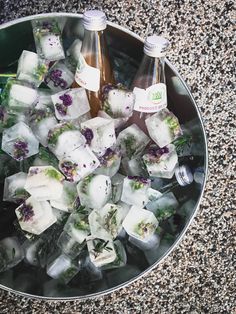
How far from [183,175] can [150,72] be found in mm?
179

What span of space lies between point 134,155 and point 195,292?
1.34 ft

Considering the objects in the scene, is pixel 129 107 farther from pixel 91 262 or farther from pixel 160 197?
pixel 91 262

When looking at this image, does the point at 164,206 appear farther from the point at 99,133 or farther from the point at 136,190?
the point at 99,133

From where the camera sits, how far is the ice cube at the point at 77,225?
2.80 feet

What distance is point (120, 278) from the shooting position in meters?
0.90

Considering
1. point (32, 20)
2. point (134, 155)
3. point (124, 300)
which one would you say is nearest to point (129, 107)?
point (134, 155)

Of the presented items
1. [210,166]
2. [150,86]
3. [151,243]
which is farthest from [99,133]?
[210,166]

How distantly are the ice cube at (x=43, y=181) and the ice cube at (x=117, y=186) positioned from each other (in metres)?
A: 0.11

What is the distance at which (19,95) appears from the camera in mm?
831

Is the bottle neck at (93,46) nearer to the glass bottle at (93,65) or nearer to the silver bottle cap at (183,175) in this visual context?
the glass bottle at (93,65)

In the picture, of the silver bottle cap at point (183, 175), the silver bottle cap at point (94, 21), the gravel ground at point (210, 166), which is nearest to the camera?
the silver bottle cap at point (94, 21)

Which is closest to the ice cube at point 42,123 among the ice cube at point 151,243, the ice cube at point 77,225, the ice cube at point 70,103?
the ice cube at point 70,103

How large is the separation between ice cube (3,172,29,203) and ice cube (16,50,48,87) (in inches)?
6.2

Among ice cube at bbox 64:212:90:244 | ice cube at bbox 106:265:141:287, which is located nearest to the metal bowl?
ice cube at bbox 106:265:141:287
